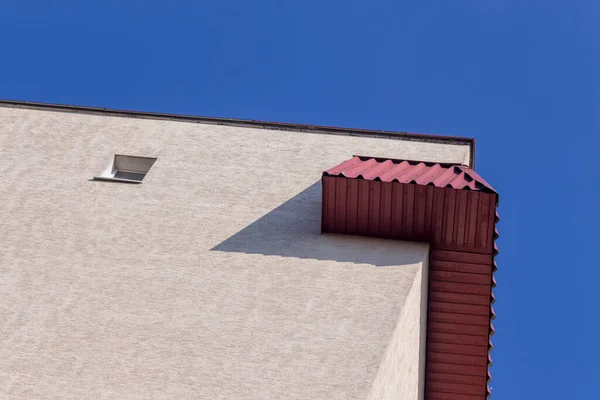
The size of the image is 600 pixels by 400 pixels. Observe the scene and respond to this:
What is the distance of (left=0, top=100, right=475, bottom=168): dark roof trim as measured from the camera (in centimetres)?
1312

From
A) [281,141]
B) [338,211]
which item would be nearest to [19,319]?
[338,211]

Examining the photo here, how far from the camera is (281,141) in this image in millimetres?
13211

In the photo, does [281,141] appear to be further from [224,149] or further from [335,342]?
[335,342]

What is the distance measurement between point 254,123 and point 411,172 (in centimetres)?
281

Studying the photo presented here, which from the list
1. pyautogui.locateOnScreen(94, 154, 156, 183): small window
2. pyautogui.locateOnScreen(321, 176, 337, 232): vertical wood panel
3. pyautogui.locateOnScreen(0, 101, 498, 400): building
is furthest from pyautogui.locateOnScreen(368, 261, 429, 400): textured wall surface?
pyautogui.locateOnScreen(94, 154, 156, 183): small window

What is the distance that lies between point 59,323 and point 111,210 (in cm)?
233

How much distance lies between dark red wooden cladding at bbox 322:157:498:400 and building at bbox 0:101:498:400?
17 mm

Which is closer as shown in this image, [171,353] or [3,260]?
[171,353]

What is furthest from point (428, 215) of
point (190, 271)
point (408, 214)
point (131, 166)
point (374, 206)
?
point (131, 166)

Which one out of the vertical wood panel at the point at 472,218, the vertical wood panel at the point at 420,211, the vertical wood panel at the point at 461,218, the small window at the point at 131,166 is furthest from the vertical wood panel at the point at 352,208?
the small window at the point at 131,166

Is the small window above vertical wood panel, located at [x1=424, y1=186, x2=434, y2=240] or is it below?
above

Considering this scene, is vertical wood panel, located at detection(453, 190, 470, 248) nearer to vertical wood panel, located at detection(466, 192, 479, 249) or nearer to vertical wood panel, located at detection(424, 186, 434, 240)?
vertical wood panel, located at detection(466, 192, 479, 249)

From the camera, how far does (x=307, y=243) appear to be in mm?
10930

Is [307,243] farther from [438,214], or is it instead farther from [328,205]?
[438,214]
